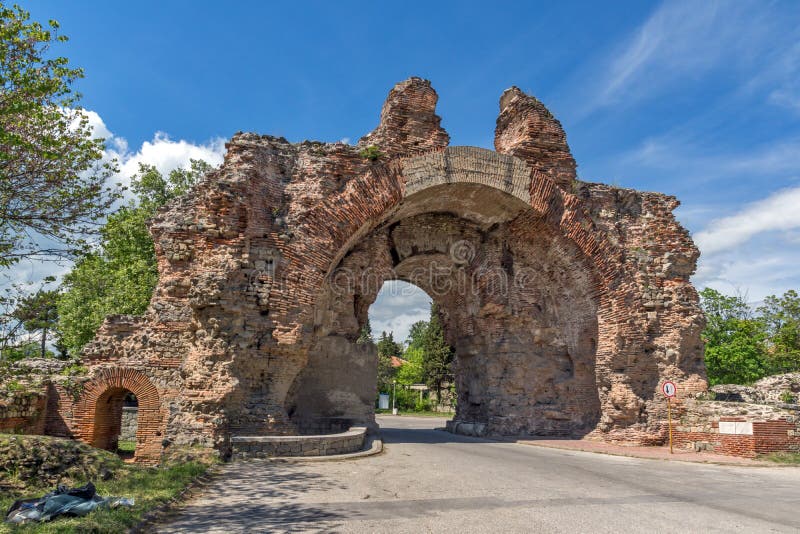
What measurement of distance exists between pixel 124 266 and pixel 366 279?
12803 mm

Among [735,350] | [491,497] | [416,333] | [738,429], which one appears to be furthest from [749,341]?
[416,333]

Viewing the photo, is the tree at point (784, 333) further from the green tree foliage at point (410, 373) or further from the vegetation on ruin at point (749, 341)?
the green tree foliage at point (410, 373)

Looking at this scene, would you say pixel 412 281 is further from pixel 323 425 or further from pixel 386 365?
pixel 386 365

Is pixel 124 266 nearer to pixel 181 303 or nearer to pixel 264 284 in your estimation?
pixel 181 303

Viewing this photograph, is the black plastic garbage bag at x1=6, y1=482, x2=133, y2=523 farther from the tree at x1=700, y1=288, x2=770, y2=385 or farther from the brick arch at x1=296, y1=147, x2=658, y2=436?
the tree at x1=700, y1=288, x2=770, y2=385

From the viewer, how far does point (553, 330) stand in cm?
1395

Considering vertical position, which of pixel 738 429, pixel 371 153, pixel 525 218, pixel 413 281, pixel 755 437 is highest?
pixel 371 153

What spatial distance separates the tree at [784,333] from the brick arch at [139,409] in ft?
78.8

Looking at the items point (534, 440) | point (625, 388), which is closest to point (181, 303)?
point (534, 440)

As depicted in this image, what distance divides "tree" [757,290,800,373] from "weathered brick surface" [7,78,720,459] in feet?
45.2

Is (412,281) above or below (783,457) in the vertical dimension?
above

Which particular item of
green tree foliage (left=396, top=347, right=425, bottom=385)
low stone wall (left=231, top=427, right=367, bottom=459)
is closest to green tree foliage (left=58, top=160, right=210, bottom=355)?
low stone wall (left=231, top=427, right=367, bottom=459)

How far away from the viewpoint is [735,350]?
21.5m

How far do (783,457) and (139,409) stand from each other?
39.5ft
